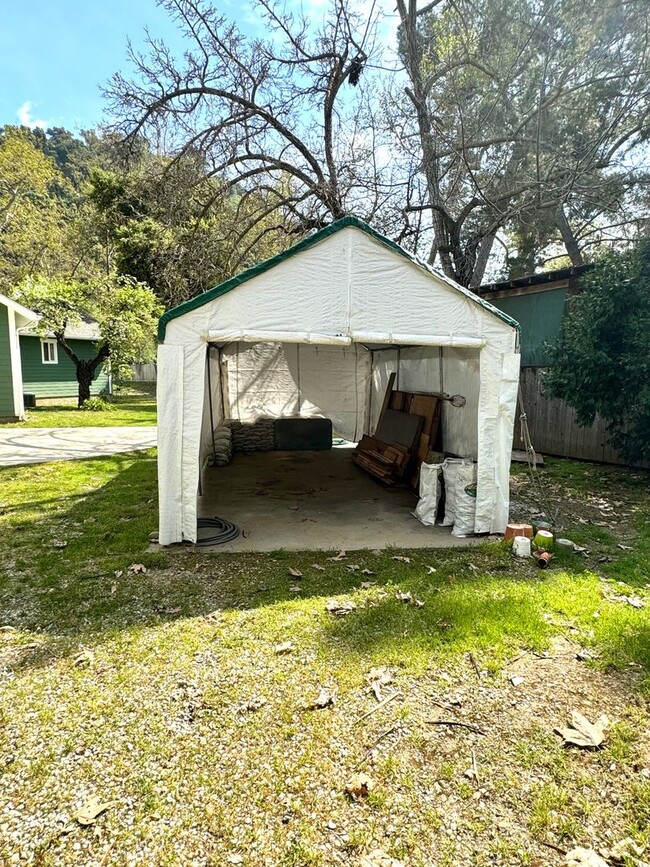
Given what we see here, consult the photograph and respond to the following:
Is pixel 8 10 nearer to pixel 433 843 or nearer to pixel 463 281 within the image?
pixel 463 281

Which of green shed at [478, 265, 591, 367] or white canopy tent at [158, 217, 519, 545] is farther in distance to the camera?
green shed at [478, 265, 591, 367]

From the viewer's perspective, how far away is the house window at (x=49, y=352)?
18.1m

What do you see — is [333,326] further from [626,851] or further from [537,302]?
[537,302]

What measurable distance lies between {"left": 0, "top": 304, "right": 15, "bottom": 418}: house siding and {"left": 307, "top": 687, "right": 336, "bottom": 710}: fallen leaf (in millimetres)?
13953

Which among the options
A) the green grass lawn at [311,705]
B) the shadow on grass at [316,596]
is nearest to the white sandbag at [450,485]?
the shadow on grass at [316,596]

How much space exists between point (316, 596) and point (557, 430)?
308 inches

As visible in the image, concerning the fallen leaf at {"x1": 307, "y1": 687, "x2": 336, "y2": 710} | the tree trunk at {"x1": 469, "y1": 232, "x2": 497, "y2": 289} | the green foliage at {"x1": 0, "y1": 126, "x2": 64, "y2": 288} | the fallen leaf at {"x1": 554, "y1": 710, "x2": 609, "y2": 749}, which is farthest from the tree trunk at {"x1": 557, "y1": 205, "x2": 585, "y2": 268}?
the green foliage at {"x1": 0, "y1": 126, "x2": 64, "y2": 288}

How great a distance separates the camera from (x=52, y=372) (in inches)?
734

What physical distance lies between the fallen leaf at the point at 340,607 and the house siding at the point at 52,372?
17.7 m

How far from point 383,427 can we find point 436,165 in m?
5.55

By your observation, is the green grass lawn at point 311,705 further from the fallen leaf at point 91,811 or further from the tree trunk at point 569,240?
the tree trunk at point 569,240

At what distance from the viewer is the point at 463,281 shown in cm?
1008

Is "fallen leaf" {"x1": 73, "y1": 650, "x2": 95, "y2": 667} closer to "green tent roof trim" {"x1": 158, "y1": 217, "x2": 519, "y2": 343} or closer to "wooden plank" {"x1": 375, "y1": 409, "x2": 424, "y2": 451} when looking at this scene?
"green tent roof trim" {"x1": 158, "y1": 217, "x2": 519, "y2": 343}

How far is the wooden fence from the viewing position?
8.88 metres
